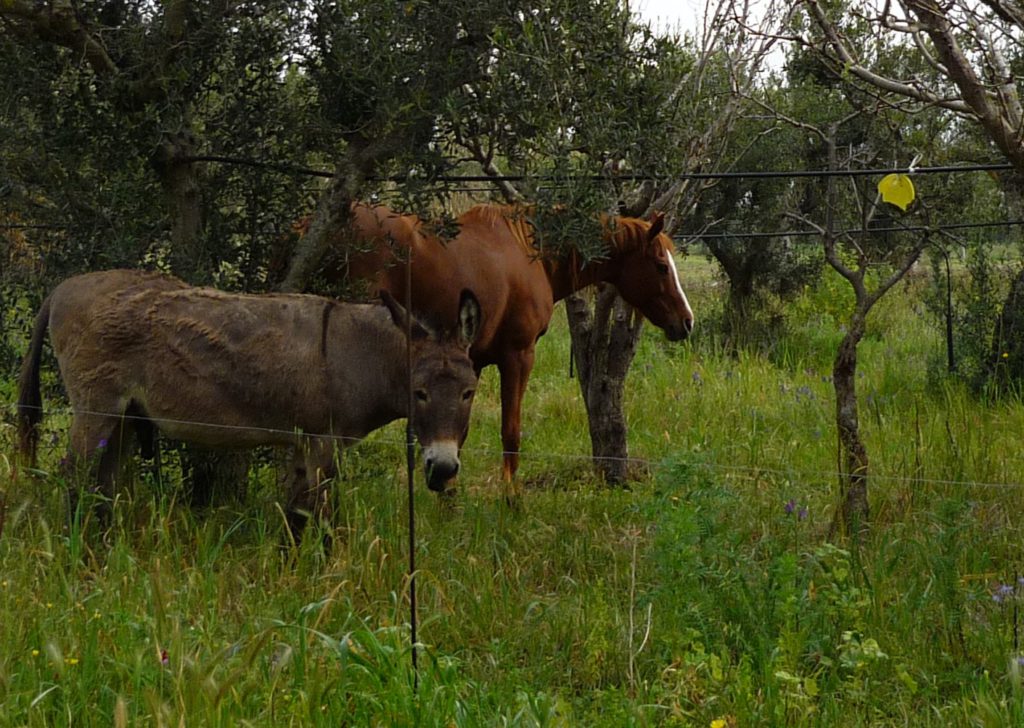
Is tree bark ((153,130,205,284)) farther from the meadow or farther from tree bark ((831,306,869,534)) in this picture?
tree bark ((831,306,869,534))

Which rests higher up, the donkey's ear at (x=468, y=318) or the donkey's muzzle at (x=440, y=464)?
the donkey's ear at (x=468, y=318)

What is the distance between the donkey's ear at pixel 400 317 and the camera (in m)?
5.09

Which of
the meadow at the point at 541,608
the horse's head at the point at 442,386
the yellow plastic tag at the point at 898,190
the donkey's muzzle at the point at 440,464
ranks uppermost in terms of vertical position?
the yellow plastic tag at the point at 898,190

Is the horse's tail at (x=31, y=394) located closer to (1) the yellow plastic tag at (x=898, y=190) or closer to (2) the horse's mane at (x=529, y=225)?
(2) the horse's mane at (x=529, y=225)

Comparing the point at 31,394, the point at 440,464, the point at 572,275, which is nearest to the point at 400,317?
the point at 440,464

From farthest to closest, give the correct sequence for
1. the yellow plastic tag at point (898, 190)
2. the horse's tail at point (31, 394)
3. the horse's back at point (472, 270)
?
1. the horse's back at point (472, 270)
2. the horse's tail at point (31, 394)
3. the yellow plastic tag at point (898, 190)

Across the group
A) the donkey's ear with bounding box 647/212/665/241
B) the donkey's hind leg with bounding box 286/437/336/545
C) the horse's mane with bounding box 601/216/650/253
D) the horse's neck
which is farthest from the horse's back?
the donkey's hind leg with bounding box 286/437/336/545

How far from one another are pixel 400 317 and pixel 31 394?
74.6 inches

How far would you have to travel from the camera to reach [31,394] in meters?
5.52

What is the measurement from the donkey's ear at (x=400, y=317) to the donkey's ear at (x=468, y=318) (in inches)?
6.6

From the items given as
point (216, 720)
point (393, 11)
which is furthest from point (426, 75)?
point (216, 720)

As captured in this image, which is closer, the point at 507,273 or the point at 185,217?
the point at 185,217

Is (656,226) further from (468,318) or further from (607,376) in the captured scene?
(468,318)

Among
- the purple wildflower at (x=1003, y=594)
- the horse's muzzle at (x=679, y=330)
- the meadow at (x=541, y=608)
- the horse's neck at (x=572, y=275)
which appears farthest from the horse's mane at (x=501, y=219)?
the purple wildflower at (x=1003, y=594)
